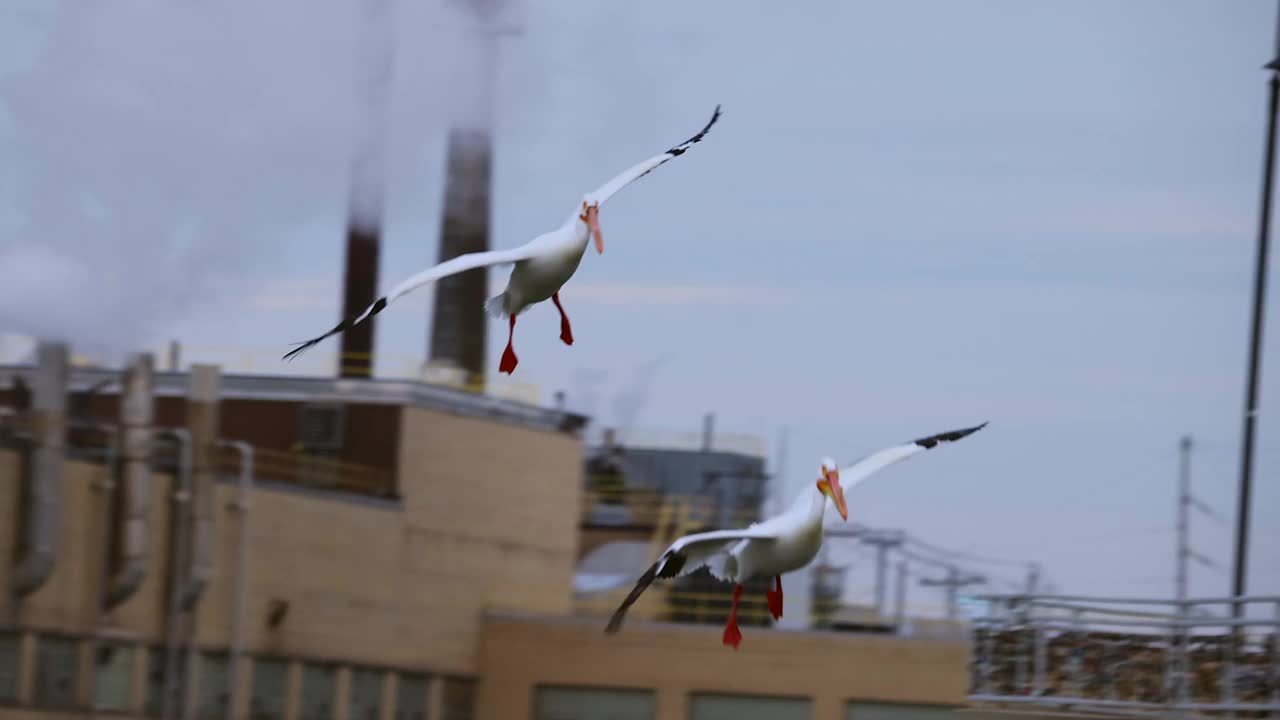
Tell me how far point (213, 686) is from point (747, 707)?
1080 cm

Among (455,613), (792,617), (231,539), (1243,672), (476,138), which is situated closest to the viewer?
(1243,672)

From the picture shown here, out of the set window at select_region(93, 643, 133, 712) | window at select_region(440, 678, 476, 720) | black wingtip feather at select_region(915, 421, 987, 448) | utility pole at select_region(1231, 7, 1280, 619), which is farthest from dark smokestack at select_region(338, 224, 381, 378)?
black wingtip feather at select_region(915, 421, 987, 448)

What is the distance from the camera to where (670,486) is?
199 feet

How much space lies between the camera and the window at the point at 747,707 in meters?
45.1

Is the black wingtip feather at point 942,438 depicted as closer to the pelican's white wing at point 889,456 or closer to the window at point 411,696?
the pelican's white wing at point 889,456

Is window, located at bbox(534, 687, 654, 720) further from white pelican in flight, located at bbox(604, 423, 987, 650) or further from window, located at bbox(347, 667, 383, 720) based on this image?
white pelican in flight, located at bbox(604, 423, 987, 650)

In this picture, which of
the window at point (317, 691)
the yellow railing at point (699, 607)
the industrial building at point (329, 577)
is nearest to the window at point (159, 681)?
the industrial building at point (329, 577)

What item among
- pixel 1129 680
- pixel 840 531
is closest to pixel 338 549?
pixel 840 531

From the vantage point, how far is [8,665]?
3575 centimetres

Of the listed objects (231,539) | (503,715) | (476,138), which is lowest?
(503,715)

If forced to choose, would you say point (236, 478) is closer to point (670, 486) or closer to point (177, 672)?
point (177, 672)

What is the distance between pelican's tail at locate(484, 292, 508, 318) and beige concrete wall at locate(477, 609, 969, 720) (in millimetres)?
32156

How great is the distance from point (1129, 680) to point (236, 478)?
→ 2229cm

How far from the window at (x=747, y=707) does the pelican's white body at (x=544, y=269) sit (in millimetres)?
34085
